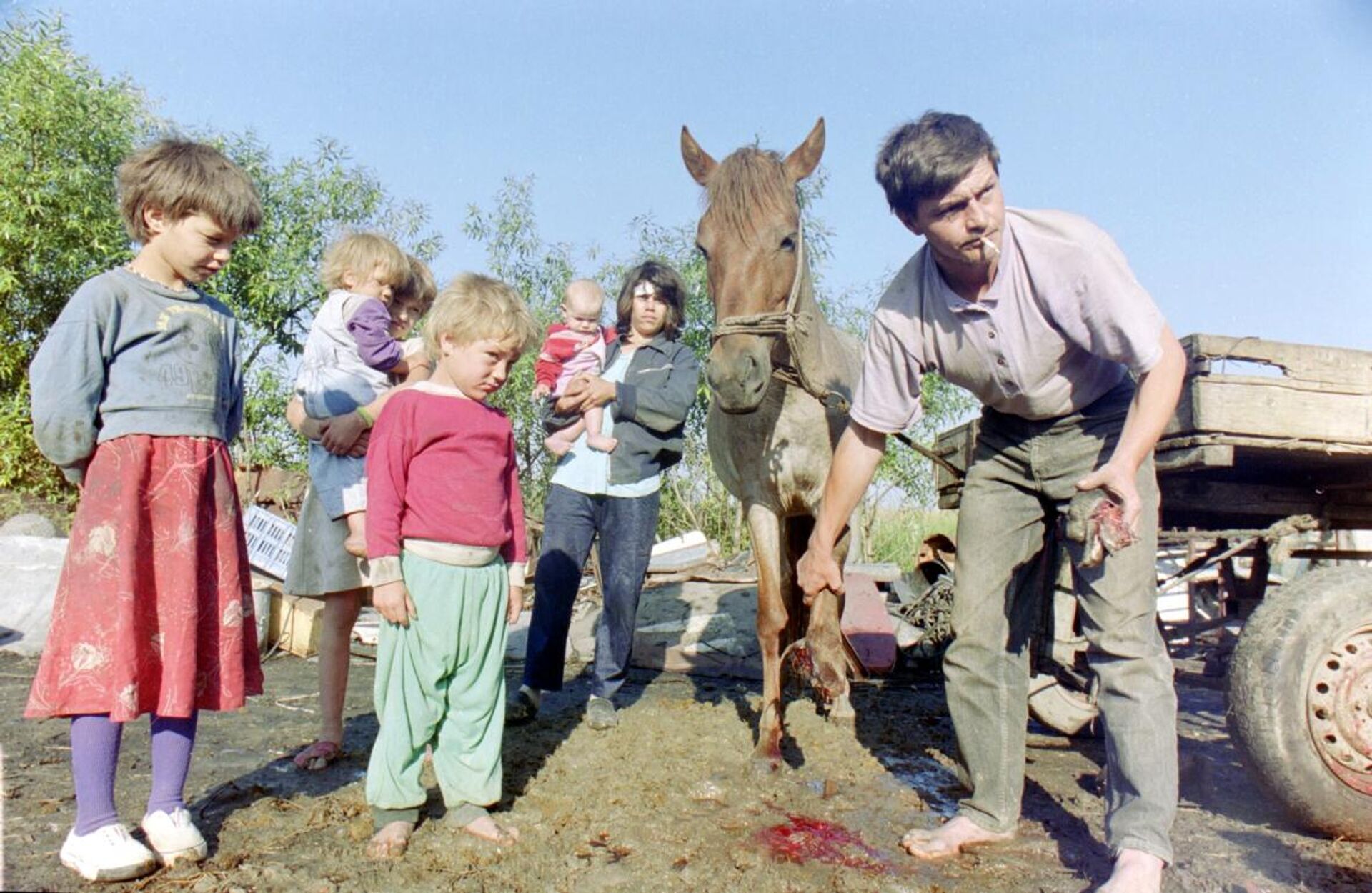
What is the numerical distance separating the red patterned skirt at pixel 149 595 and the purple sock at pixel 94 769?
0.25 ft

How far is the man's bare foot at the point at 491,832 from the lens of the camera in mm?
2898

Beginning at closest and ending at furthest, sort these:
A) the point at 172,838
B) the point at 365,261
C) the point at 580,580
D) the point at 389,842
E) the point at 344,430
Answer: the point at 172,838 < the point at 389,842 < the point at 344,430 < the point at 365,261 < the point at 580,580

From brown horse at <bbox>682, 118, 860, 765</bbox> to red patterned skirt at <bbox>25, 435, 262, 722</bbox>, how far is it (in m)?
1.85

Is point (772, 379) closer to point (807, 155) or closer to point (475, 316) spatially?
point (807, 155)

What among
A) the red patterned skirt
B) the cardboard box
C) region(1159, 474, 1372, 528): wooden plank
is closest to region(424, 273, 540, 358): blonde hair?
the red patterned skirt

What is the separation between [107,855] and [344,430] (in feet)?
5.24

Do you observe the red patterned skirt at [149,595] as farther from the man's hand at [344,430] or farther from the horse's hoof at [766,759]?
the horse's hoof at [766,759]

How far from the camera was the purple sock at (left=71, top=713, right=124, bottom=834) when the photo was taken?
2.53 meters

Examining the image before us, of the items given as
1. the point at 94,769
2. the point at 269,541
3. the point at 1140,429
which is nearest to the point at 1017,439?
the point at 1140,429

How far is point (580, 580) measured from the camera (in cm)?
457

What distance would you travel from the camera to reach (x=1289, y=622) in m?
3.15

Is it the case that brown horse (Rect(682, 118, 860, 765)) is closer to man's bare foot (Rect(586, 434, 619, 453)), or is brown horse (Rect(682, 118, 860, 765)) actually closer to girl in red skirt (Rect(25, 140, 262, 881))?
man's bare foot (Rect(586, 434, 619, 453))

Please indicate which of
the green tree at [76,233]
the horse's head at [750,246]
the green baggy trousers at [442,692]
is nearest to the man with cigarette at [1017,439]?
the horse's head at [750,246]

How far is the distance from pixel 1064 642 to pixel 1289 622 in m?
0.89
